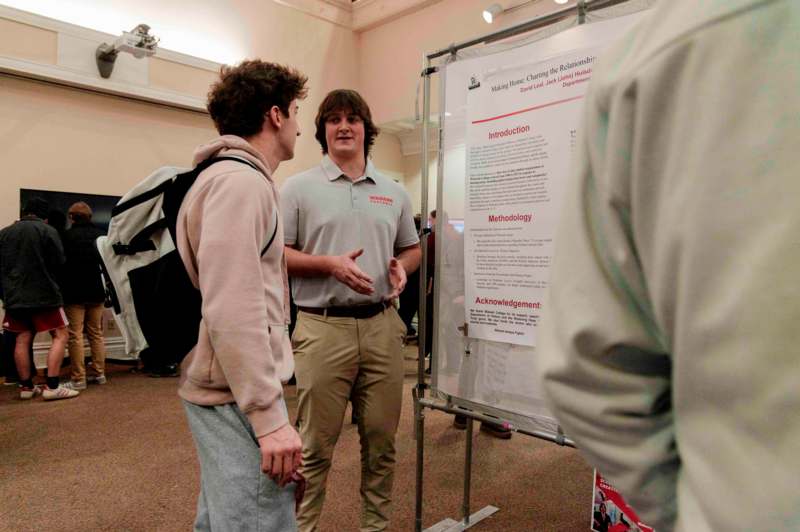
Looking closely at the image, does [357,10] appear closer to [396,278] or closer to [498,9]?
[498,9]

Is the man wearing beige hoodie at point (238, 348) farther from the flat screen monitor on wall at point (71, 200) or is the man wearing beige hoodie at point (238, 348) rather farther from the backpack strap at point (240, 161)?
the flat screen monitor on wall at point (71, 200)

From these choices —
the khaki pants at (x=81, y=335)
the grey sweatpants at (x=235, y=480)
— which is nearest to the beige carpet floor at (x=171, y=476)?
the khaki pants at (x=81, y=335)

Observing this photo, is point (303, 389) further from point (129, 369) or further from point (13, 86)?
point (13, 86)

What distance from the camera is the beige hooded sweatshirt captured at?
3.48ft

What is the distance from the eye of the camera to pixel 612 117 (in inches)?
15.0

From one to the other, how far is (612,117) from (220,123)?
3.80ft

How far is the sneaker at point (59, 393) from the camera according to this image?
4.37 meters

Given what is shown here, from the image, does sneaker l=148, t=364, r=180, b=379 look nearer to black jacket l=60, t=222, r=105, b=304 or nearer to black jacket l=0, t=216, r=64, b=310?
black jacket l=60, t=222, r=105, b=304

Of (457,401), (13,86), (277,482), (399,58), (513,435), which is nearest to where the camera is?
(277,482)

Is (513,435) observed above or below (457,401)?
below

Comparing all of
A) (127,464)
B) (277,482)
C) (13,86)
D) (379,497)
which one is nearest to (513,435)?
(379,497)

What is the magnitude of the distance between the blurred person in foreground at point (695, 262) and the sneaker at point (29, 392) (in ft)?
16.9

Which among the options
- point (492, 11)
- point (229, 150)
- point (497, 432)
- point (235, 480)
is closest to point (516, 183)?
point (229, 150)

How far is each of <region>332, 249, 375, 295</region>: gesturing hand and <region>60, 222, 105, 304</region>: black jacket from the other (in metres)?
3.78
